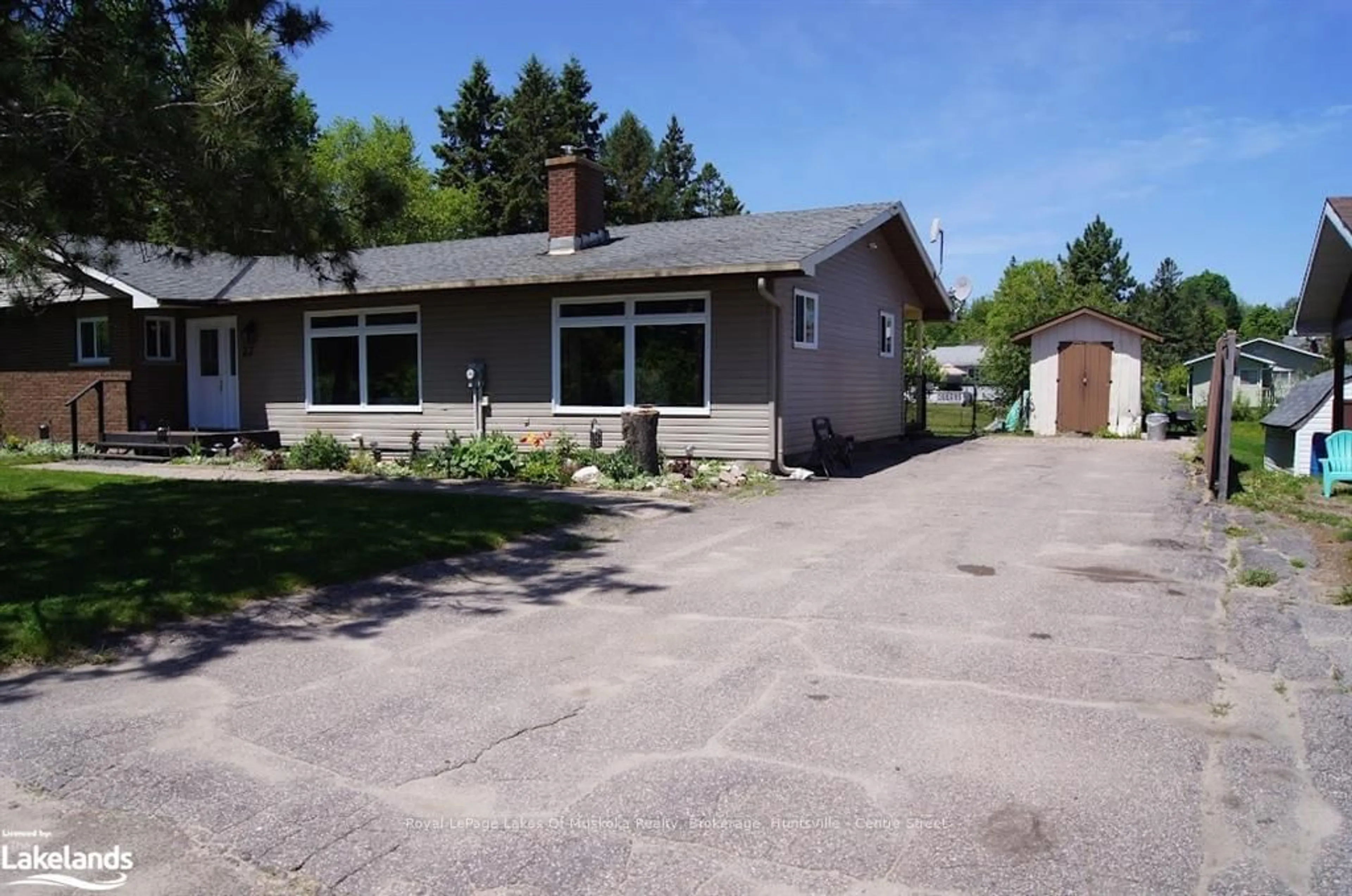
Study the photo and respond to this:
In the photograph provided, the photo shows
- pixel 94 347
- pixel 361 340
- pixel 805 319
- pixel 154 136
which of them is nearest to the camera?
pixel 154 136

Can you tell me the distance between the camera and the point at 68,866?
3.14 metres

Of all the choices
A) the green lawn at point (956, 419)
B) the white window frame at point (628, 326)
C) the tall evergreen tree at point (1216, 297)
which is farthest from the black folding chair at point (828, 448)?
the tall evergreen tree at point (1216, 297)

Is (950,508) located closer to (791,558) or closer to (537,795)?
(791,558)

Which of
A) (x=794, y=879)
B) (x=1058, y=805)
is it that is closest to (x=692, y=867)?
(x=794, y=879)

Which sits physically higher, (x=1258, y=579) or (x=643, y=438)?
(x=643, y=438)

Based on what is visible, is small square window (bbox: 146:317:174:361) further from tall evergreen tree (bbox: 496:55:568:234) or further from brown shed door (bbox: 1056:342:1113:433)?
tall evergreen tree (bbox: 496:55:568:234)

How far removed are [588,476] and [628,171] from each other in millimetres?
40896

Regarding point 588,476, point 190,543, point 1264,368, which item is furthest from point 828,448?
point 1264,368

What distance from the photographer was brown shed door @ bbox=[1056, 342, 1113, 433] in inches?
888

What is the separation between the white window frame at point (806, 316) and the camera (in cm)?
1459

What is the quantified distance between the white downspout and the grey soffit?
3.28 ft

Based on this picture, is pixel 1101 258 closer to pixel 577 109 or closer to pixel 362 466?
pixel 577 109

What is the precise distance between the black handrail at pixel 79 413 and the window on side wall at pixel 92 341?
2.34 ft

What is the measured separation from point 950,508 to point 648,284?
5.81 meters
